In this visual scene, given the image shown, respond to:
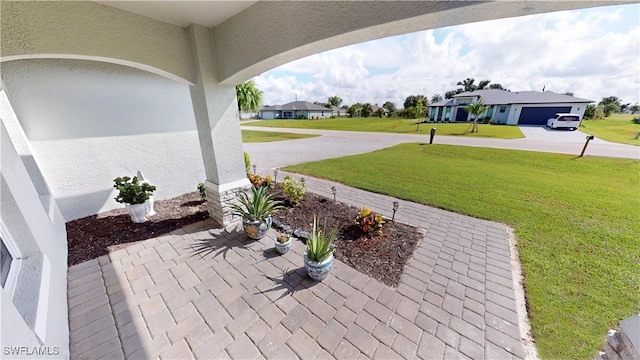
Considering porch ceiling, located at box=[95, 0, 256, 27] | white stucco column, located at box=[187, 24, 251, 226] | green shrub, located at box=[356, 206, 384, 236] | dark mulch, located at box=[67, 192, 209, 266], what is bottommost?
dark mulch, located at box=[67, 192, 209, 266]

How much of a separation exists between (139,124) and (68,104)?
A: 110 cm

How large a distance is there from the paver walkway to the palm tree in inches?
286

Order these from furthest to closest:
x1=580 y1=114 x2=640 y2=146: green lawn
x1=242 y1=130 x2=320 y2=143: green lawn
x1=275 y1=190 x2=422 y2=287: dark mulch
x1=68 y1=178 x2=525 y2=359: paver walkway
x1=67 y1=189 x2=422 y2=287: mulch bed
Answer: x1=242 y1=130 x2=320 y2=143: green lawn < x1=580 y1=114 x2=640 y2=146: green lawn < x1=67 y1=189 x2=422 y2=287: mulch bed < x1=275 y1=190 x2=422 y2=287: dark mulch < x1=68 y1=178 x2=525 y2=359: paver walkway

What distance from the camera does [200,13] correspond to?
3055 millimetres

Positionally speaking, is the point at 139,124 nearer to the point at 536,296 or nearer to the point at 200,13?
the point at 200,13

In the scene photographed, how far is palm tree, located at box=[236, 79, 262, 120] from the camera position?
938cm

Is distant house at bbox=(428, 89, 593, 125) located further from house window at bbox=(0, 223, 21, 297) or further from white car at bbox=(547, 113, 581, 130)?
house window at bbox=(0, 223, 21, 297)

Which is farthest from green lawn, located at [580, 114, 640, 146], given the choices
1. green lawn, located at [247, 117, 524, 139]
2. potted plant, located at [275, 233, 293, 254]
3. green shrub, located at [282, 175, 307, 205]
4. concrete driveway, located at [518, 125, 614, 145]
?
potted plant, located at [275, 233, 293, 254]

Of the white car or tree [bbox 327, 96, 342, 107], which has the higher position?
tree [bbox 327, 96, 342, 107]

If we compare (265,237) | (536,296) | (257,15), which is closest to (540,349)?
(536,296)

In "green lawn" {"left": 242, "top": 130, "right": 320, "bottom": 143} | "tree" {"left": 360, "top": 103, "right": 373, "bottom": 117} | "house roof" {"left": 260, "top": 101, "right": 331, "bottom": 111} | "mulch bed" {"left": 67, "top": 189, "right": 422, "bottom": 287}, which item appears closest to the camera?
"mulch bed" {"left": 67, "top": 189, "right": 422, "bottom": 287}

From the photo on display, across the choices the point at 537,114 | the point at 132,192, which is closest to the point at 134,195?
the point at 132,192

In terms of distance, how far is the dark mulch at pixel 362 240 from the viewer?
130 inches

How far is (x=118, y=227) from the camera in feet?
14.1
